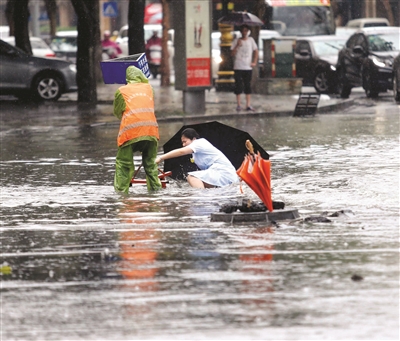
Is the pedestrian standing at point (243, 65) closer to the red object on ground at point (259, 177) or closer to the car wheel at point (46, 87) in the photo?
the car wheel at point (46, 87)

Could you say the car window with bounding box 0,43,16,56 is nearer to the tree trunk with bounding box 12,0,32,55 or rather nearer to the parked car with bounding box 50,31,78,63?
the tree trunk with bounding box 12,0,32,55

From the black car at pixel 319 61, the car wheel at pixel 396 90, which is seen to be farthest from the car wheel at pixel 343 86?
the car wheel at pixel 396 90

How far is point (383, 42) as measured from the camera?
29281mm

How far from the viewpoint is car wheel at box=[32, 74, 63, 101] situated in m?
28.3

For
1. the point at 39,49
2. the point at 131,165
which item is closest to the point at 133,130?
the point at 131,165

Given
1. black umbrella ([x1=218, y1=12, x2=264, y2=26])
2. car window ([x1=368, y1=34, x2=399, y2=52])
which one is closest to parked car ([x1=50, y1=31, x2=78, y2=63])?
black umbrella ([x1=218, y1=12, x2=264, y2=26])

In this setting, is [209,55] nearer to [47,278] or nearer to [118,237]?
[118,237]

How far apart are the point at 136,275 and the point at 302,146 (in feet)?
32.0

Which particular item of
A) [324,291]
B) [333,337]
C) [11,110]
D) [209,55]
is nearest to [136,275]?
[324,291]

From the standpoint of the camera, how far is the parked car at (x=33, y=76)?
27891 mm

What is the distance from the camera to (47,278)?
7.75 meters

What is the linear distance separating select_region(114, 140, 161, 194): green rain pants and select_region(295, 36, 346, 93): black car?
18.5 meters

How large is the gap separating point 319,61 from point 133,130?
1955 cm

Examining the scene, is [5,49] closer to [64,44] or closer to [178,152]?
[178,152]
